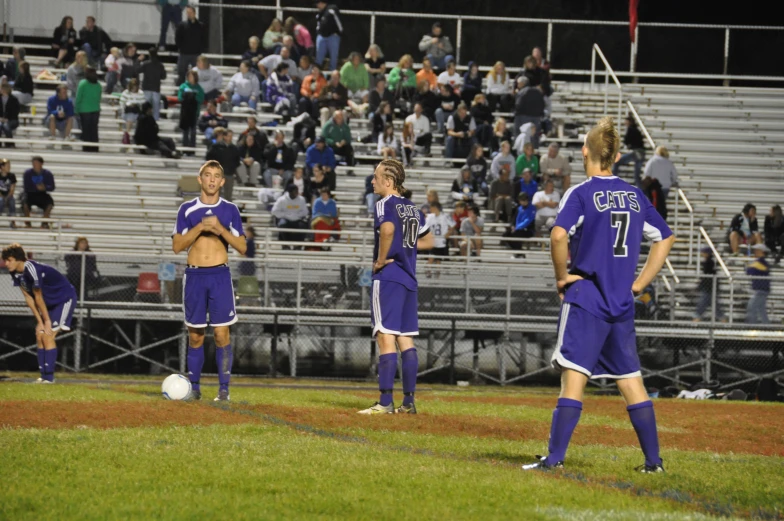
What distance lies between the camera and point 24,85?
88.3 feet

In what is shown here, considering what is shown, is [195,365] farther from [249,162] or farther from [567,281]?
[249,162]

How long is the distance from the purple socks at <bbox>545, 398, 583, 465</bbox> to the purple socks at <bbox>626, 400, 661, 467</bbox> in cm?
38

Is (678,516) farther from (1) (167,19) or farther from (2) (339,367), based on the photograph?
(1) (167,19)

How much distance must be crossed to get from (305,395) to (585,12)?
19829 millimetres

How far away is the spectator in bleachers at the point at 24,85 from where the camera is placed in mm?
26609

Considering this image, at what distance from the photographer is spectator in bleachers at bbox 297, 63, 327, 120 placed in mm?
26625

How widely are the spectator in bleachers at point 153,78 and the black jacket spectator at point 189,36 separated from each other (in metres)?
1.12

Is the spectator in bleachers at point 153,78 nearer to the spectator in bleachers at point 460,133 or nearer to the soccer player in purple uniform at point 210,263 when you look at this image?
the spectator in bleachers at point 460,133

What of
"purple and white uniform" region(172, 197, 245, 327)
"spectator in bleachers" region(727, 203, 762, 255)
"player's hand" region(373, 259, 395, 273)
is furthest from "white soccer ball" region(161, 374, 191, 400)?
"spectator in bleachers" region(727, 203, 762, 255)

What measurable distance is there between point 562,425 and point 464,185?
17828 mm

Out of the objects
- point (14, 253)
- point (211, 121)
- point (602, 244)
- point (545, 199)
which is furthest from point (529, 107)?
point (602, 244)

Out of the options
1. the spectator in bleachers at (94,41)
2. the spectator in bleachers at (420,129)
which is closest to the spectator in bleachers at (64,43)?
the spectator in bleachers at (94,41)

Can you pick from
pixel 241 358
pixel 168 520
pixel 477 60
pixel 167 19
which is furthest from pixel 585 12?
pixel 168 520

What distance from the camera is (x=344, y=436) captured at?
8.91 meters
